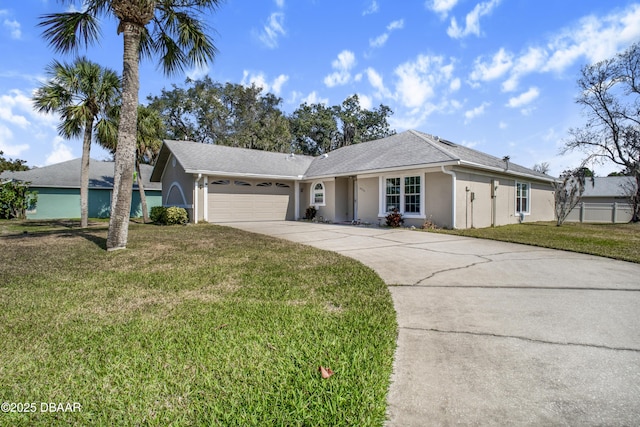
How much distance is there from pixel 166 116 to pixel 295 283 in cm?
3324

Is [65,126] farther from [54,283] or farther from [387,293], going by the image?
[387,293]

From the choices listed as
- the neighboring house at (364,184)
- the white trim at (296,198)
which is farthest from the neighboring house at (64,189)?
the white trim at (296,198)

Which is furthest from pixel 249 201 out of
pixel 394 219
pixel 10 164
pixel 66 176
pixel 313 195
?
pixel 10 164

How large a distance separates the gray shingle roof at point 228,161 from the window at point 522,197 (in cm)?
1175

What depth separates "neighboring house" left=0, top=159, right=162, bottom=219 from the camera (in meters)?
21.2

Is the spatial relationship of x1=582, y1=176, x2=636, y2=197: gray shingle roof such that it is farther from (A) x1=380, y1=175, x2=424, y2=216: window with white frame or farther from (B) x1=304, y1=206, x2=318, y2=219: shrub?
(B) x1=304, y1=206, x2=318, y2=219: shrub

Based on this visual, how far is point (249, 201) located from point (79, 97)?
8816 mm

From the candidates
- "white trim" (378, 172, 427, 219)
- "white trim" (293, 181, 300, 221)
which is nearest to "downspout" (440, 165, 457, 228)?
"white trim" (378, 172, 427, 219)

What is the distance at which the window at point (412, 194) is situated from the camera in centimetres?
1353

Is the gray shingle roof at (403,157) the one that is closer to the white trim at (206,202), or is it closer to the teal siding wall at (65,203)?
the white trim at (206,202)

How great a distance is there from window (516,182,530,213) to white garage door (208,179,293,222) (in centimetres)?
1225

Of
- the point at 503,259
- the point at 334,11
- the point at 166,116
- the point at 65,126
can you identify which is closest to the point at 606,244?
the point at 503,259

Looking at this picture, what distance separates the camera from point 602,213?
2241 centimetres

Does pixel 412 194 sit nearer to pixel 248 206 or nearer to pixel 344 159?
pixel 344 159
